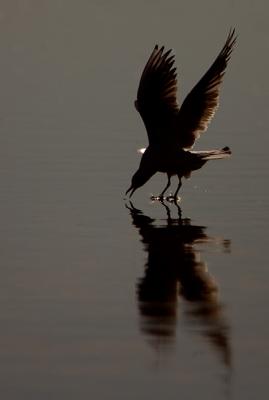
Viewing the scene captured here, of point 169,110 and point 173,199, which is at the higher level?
point 169,110

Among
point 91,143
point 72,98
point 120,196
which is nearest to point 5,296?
point 120,196

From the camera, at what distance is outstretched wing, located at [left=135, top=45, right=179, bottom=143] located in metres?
18.2

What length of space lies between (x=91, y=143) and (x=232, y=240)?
11284mm

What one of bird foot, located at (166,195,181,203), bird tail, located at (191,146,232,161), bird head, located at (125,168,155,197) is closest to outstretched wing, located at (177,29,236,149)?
bird tail, located at (191,146,232,161)

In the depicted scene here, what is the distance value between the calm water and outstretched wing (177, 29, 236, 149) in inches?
30.3

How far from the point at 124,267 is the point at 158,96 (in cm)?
593

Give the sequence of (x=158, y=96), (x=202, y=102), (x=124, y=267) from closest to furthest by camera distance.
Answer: (x=124, y=267)
(x=158, y=96)
(x=202, y=102)

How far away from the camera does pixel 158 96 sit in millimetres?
18172

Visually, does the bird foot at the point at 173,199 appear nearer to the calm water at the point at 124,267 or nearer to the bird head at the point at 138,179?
the calm water at the point at 124,267

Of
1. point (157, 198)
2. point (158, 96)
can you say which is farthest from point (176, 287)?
point (158, 96)

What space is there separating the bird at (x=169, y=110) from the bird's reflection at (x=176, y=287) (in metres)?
2.75

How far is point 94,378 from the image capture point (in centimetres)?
894

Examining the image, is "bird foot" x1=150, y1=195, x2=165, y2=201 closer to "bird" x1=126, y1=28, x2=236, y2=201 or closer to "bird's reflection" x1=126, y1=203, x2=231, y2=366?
"bird" x1=126, y1=28, x2=236, y2=201

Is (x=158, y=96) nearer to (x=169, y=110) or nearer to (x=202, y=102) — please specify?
(x=169, y=110)
